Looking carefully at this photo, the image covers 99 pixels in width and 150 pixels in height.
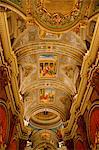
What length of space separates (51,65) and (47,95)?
396 centimetres

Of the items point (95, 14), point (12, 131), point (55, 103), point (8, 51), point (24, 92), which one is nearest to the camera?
point (95, 14)

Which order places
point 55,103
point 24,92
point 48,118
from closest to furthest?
point 24,92
point 55,103
point 48,118

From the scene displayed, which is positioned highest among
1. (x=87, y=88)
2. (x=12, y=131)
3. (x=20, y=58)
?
(x=20, y=58)

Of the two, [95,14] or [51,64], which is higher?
[51,64]

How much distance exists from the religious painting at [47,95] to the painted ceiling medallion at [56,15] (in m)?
9.66

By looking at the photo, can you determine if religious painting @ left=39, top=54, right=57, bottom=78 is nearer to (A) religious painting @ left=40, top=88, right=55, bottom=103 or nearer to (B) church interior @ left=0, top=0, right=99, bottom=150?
(B) church interior @ left=0, top=0, right=99, bottom=150

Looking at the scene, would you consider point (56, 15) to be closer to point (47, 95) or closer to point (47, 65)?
point (47, 65)

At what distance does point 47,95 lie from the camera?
21344 millimetres

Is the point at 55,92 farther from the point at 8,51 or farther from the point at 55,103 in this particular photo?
the point at 8,51

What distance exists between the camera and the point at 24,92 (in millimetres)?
19469

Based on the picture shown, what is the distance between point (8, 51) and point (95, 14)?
4.37m

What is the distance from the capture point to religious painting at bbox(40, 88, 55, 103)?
20.7m

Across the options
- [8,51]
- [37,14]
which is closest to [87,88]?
[8,51]

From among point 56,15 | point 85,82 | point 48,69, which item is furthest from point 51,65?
point 56,15
